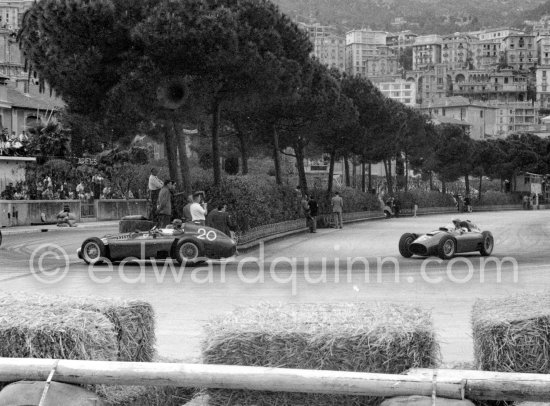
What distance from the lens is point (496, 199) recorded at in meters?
92.6

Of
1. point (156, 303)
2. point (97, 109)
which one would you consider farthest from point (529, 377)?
point (97, 109)

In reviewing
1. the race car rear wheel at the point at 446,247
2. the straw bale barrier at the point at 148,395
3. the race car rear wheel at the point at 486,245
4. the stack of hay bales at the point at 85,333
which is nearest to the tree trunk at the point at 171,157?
the race car rear wheel at the point at 446,247

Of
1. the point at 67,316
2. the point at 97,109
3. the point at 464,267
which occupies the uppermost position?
the point at 97,109

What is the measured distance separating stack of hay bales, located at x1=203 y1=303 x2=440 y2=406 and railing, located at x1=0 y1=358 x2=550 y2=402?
21cm

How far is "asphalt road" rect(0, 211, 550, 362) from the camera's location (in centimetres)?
1247

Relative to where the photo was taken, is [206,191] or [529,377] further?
[206,191]

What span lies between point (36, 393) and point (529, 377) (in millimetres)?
2756

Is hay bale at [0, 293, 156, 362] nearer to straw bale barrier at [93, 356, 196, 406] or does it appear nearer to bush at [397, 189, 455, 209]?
straw bale barrier at [93, 356, 196, 406]

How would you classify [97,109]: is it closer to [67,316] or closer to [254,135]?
[254,135]

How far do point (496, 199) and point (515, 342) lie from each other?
89213 mm

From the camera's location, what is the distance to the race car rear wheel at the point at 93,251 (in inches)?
841

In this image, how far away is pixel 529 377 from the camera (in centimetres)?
514

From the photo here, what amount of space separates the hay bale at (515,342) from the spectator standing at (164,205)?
1920 centimetres

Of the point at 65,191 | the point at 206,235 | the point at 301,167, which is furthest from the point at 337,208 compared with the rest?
the point at 206,235
